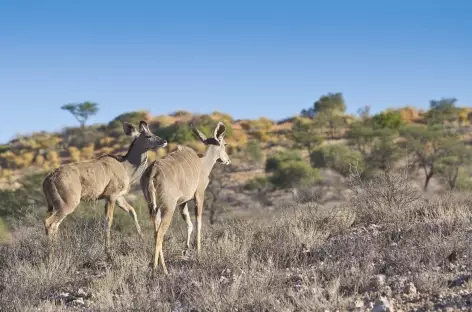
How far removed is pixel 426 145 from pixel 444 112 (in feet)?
64.7

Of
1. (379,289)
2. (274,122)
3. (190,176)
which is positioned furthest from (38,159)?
(379,289)

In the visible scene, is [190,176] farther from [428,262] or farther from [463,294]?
[463,294]

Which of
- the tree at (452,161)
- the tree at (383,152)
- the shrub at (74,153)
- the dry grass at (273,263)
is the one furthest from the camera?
the shrub at (74,153)

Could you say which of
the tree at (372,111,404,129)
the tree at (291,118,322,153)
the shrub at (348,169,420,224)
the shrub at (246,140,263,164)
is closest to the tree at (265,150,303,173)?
the shrub at (246,140,263,164)

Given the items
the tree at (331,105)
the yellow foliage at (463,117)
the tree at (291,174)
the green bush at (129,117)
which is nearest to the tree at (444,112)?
the yellow foliage at (463,117)

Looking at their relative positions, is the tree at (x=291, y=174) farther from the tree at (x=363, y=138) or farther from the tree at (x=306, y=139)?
the tree at (x=306, y=139)

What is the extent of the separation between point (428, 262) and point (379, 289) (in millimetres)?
1160

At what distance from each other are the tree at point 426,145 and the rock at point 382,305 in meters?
33.4

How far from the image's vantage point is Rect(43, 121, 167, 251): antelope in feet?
31.9

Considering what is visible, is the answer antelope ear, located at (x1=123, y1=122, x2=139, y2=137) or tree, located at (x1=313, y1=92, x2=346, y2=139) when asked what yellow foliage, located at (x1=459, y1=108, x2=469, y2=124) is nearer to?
tree, located at (x1=313, y1=92, x2=346, y2=139)

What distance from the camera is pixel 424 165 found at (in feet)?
126

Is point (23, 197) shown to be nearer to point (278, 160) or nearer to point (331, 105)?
point (278, 160)

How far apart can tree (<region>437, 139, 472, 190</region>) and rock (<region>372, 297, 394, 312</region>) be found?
1278 inches

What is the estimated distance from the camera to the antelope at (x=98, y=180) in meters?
9.73
